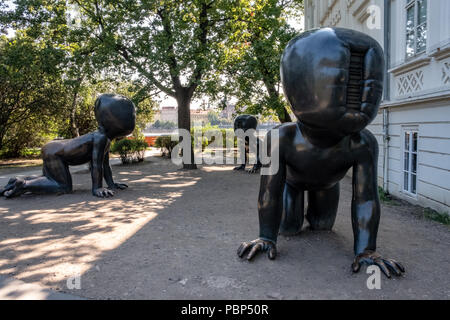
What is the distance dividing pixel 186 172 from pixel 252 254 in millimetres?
8634

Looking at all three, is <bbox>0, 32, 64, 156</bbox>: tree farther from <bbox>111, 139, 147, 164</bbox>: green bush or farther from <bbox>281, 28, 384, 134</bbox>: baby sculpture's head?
<bbox>281, 28, 384, 134</bbox>: baby sculpture's head

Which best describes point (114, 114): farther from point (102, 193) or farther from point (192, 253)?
point (192, 253)

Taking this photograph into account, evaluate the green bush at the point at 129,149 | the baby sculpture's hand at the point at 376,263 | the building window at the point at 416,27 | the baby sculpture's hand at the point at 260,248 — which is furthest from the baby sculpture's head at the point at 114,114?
the green bush at the point at 129,149

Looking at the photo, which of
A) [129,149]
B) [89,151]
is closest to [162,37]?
[89,151]

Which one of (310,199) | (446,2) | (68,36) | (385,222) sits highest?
(68,36)

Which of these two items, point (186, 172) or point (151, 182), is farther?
point (186, 172)

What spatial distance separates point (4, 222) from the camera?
17.1 feet

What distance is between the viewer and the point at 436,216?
209 inches

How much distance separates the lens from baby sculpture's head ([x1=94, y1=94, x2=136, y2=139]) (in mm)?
6922
